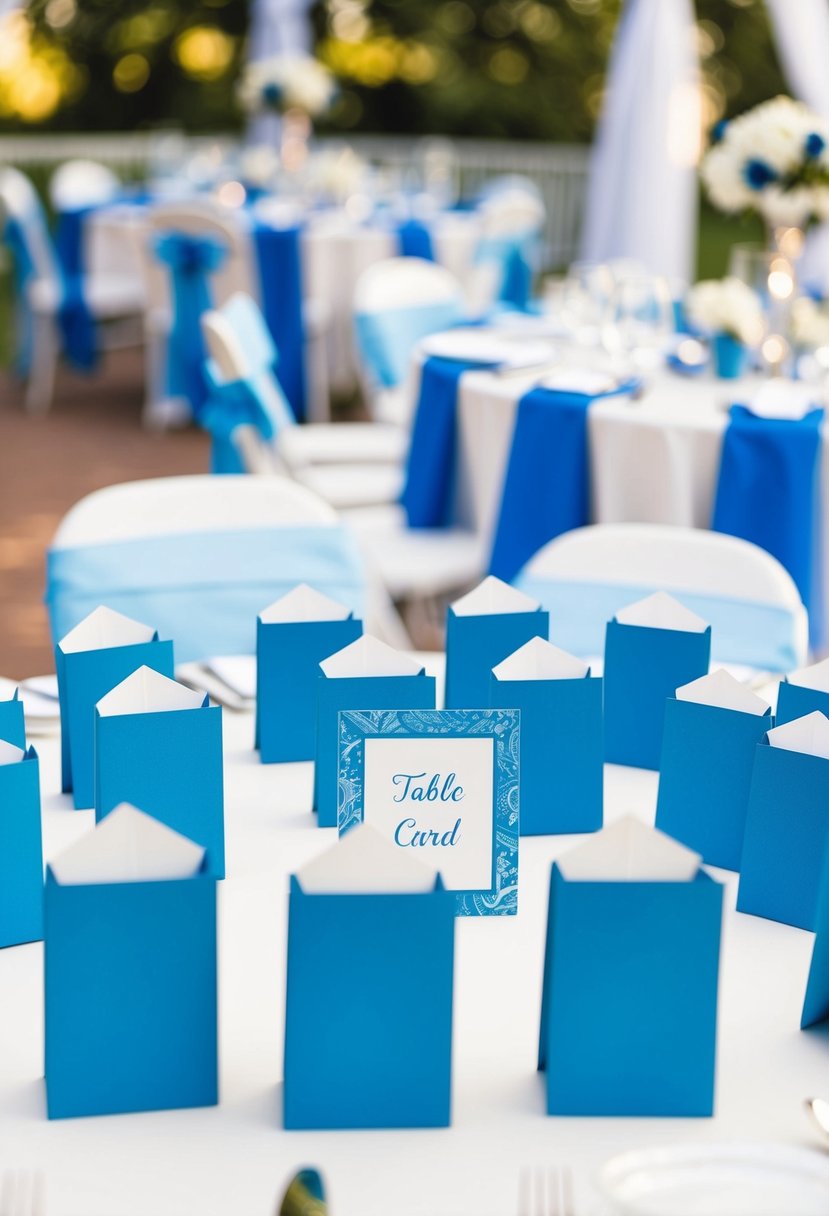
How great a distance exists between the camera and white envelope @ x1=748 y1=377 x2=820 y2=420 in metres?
3.39

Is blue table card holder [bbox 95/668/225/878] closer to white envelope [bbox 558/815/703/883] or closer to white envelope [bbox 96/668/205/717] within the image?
white envelope [bbox 96/668/205/717]

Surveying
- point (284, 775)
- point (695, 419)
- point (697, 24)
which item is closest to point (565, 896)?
point (284, 775)

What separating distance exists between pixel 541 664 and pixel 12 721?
0.53 m

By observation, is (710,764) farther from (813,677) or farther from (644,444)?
(644,444)

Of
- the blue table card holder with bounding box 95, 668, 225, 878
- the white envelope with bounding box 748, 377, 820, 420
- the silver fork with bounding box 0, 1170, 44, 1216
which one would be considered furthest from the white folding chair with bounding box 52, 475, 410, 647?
the silver fork with bounding box 0, 1170, 44, 1216

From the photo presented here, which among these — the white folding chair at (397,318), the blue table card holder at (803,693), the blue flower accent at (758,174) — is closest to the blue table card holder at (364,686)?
the blue table card holder at (803,693)

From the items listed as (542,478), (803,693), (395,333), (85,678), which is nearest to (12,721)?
(85,678)

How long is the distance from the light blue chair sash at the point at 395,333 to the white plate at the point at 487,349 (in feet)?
1.87

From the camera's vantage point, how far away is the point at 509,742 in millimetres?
1391

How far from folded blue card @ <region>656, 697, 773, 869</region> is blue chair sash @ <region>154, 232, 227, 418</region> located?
520cm

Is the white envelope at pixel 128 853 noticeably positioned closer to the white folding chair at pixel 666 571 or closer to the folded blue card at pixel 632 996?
the folded blue card at pixel 632 996

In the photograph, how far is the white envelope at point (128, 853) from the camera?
1.10 metres

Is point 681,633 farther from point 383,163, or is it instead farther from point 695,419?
point 383,163

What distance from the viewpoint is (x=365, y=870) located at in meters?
1.09
